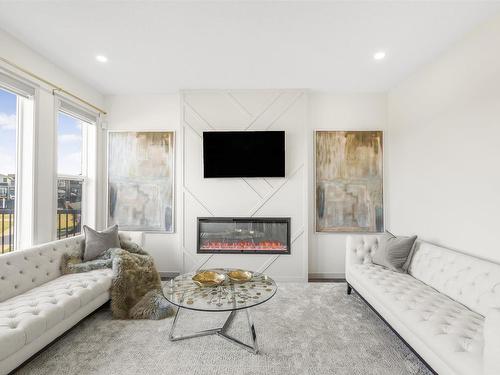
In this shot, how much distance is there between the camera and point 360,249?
2990mm

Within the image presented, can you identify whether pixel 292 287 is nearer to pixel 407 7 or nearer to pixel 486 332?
pixel 486 332

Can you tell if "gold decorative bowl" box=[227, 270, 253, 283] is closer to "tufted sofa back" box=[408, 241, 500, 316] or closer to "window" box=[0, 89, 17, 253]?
"tufted sofa back" box=[408, 241, 500, 316]

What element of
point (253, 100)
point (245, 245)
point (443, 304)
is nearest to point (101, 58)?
point (253, 100)

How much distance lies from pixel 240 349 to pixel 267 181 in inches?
84.3

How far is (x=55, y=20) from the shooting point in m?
2.16

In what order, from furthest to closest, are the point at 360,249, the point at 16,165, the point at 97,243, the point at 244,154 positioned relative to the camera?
the point at 244,154 < the point at 360,249 < the point at 97,243 < the point at 16,165

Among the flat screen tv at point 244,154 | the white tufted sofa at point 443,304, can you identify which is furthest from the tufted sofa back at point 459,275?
the flat screen tv at point 244,154

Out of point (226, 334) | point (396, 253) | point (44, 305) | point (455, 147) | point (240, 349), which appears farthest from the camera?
point (396, 253)

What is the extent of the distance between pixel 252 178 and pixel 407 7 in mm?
2394

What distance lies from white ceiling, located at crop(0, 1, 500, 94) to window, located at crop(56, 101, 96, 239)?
1.96 feet

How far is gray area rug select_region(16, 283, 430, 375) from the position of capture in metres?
1.77

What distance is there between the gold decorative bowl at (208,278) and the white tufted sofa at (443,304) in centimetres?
139

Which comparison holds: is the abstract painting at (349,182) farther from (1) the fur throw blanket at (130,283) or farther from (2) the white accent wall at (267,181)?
(1) the fur throw blanket at (130,283)

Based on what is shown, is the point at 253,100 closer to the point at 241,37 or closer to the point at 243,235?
the point at 241,37
